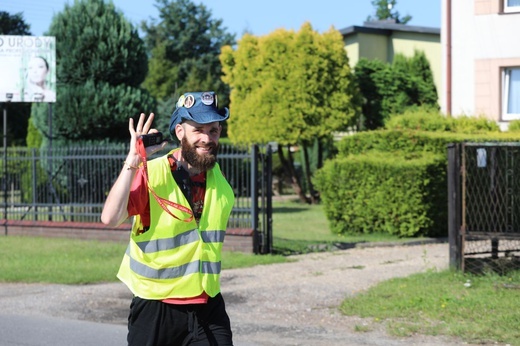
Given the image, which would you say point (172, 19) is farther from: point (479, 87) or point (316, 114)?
point (479, 87)

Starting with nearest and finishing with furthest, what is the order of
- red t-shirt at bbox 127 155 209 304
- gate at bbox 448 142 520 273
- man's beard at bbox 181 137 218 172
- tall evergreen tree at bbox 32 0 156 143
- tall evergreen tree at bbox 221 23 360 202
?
red t-shirt at bbox 127 155 209 304
man's beard at bbox 181 137 218 172
gate at bbox 448 142 520 273
tall evergreen tree at bbox 32 0 156 143
tall evergreen tree at bbox 221 23 360 202

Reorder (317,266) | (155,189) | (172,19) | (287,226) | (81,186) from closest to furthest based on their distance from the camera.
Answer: (155,189) → (317,266) → (81,186) → (287,226) → (172,19)

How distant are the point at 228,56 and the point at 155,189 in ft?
87.4

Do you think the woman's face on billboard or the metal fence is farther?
the woman's face on billboard

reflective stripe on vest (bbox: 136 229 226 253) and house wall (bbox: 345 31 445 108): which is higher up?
house wall (bbox: 345 31 445 108)

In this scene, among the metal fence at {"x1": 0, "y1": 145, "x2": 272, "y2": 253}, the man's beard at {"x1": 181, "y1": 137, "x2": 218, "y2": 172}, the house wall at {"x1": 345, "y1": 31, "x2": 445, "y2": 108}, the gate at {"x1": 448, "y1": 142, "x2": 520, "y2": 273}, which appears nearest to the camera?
the man's beard at {"x1": 181, "y1": 137, "x2": 218, "y2": 172}

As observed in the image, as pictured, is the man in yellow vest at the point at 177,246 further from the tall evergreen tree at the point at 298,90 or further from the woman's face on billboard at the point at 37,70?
the tall evergreen tree at the point at 298,90

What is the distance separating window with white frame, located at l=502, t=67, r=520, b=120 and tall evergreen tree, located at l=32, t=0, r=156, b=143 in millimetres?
8425

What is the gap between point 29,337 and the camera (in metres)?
9.25

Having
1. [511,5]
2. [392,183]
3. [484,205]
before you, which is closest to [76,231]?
[392,183]

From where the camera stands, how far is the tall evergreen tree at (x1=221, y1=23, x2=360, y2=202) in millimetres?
28750

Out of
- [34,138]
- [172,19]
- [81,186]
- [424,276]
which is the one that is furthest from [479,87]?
[172,19]

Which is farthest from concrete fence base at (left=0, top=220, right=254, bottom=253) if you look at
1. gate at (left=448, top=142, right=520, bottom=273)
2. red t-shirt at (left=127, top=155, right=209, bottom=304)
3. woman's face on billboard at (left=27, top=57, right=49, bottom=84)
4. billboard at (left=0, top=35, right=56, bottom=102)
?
red t-shirt at (left=127, top=155, right=209, bottom=304)

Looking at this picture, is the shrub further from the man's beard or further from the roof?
the roof
